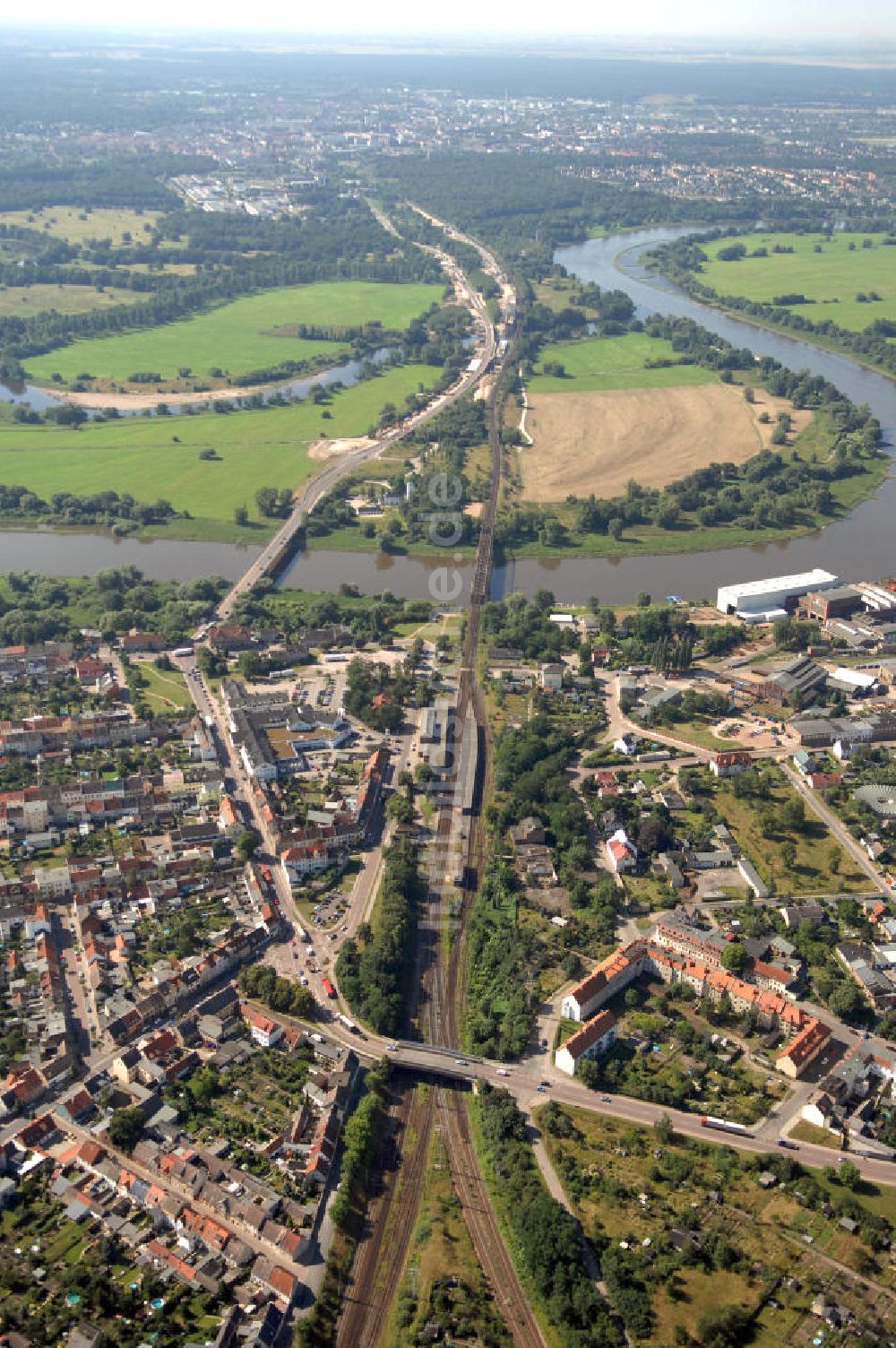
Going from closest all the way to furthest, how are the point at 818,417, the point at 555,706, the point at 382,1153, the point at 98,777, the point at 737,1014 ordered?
the point at 382,1153, the point at 737,1014, the point at 98,777, the point at 555,706, the point at 818,417

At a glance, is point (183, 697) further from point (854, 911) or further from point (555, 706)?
point (854, 911)

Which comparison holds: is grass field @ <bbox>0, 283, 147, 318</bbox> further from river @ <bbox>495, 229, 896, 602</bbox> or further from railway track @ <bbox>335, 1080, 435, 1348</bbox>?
railway track @ <bbox>335, 1080, 435, 1348</bbox>

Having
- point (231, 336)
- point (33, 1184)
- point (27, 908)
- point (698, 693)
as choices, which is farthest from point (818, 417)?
point (33, 1184)

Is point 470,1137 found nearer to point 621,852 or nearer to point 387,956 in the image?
point 387,956

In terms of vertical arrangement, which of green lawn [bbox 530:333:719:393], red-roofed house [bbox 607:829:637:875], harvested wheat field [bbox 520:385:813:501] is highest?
green lawn [bbox 530:333:719:393]

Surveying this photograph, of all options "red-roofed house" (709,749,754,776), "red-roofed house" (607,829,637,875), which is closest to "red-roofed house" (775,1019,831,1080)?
"red-roofed house" (607,829,637,875)
